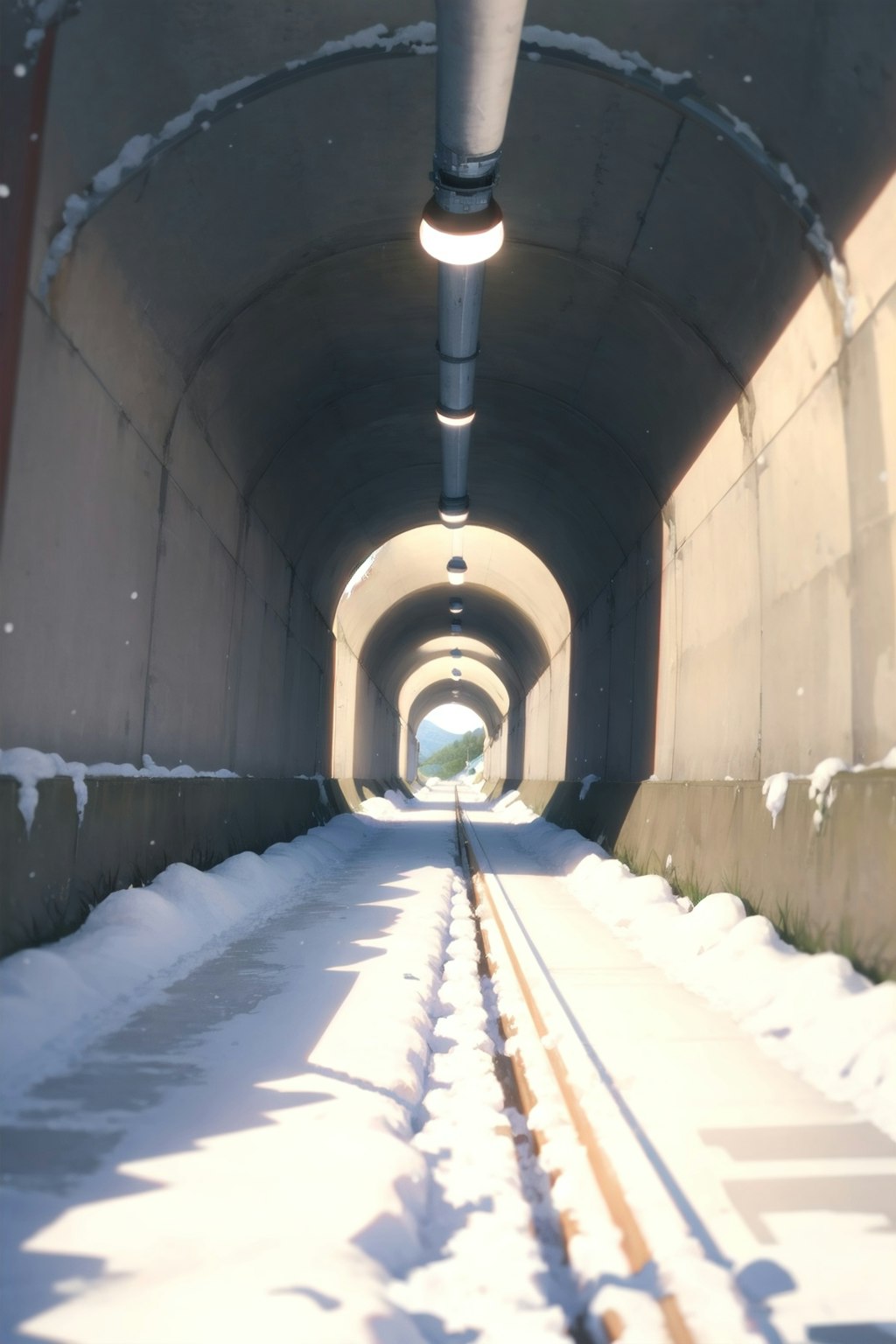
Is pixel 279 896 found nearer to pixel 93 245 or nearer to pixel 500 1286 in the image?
pixel 93 245

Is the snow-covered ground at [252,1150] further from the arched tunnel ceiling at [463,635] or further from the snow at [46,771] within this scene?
the arched tunnel ceiling at [463,635]

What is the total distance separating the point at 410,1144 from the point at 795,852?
3887mm

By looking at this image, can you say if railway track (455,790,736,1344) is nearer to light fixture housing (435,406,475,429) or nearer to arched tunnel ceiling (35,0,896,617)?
arched tunnel ceiling (35,0,896,617)

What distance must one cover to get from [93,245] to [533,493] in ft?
35.2

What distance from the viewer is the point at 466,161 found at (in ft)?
22.4

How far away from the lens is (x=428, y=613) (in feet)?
105

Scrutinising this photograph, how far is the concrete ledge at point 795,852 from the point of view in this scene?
18.1 feet

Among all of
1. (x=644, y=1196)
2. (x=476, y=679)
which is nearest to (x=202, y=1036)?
(x=644, y=1196)

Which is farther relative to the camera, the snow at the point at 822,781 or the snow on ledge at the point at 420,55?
the snow on ledge at the point at 420,55

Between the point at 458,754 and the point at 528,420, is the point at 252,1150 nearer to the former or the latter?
the point at 528,420

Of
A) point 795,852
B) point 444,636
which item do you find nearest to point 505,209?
point 795,852

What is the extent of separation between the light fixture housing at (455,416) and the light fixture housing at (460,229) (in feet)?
15.3

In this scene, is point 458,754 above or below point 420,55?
above

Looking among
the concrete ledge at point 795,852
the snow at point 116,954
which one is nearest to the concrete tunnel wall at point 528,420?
the concrete ledge at point 795,852
